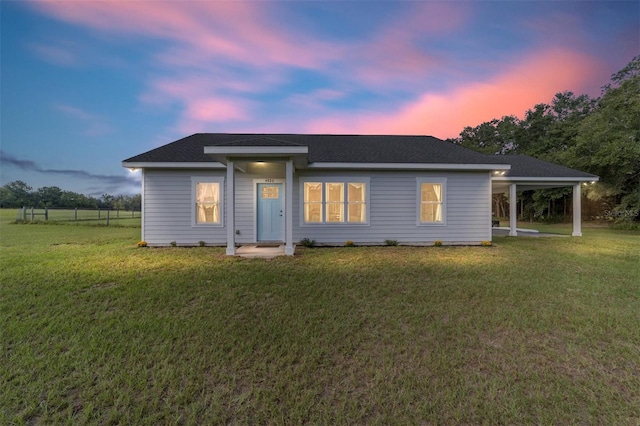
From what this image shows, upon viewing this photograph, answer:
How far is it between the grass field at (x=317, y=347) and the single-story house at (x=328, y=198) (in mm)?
3418

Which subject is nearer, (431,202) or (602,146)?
(431,202)

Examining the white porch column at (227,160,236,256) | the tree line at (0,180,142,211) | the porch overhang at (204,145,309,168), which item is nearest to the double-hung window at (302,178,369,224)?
the porch overhang at (204,145,309,168)

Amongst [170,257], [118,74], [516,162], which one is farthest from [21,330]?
[516,162]

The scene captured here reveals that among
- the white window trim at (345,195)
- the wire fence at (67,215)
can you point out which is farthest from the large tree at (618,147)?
the wire fence at (67,215)

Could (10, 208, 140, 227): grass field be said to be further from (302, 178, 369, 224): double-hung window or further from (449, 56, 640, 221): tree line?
(449, 56, 640, 221): tree line

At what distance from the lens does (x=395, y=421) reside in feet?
6.30

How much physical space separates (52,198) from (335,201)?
122ft

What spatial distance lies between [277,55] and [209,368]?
39.8ft

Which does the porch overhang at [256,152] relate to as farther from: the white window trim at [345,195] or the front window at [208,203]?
the front window at [208,203]

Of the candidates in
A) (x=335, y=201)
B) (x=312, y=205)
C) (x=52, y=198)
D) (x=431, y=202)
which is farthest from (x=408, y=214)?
(x=52, y=198)

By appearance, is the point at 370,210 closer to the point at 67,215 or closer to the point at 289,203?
the point at 289,203

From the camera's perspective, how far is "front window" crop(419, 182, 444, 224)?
358 inches

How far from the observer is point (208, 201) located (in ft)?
29.0

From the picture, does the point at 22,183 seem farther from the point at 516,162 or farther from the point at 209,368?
the point at 516,162
